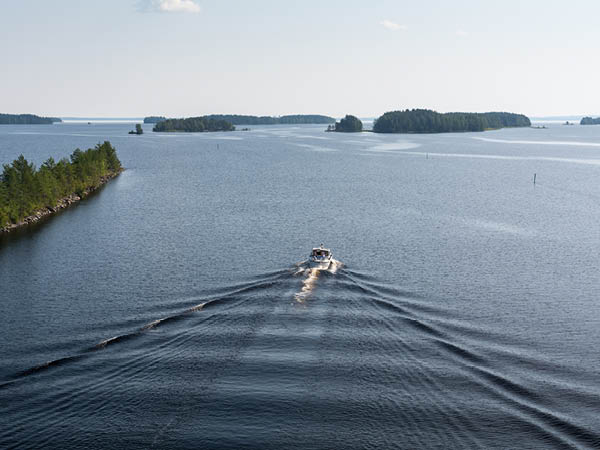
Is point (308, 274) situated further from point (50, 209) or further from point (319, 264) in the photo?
point (50, 209)

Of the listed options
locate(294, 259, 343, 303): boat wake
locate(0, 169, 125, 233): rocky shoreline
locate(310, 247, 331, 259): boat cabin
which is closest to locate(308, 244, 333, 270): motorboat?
locate(310, 247, 331, 259): boat cabin

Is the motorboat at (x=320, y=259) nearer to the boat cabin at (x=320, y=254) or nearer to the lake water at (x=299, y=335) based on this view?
the boat cabin at (x=320, y=254)

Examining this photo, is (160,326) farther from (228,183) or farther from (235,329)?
(228,183)

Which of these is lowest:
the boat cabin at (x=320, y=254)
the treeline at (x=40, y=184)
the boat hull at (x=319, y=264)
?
the boat hull at (x=319, y=264)

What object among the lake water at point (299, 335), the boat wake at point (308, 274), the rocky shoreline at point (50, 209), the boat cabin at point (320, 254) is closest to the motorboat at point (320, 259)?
the boat cabin at point (320, 254)

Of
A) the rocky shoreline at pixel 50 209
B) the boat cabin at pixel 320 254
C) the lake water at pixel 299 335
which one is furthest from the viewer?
the rocky shoreline at pixel 50 209

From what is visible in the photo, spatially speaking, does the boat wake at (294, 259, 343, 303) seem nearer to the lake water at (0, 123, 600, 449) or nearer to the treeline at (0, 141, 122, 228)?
the lake water at (0, 123, 600, 449)
